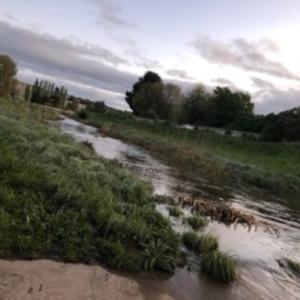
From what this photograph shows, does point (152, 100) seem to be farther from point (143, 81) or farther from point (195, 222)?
point (195, 222)

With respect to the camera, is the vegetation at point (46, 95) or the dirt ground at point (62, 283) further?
the vegetation at point (46, 95)

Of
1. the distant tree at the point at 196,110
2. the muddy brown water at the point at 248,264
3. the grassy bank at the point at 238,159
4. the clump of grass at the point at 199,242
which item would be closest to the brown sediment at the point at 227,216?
the muddy brown water at the point at 248,264

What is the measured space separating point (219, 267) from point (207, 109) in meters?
58.6

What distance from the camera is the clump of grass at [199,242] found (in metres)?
6.49

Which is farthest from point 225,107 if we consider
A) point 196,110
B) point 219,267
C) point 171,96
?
point 219,267

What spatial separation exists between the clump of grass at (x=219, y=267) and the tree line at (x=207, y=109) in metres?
38.0

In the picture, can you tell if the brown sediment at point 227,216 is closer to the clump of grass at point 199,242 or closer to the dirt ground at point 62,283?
the clump of grass at point 199,242

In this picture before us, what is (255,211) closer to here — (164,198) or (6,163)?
(164,198)

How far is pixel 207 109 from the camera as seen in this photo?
63.4 meters

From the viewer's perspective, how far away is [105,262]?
5.23m

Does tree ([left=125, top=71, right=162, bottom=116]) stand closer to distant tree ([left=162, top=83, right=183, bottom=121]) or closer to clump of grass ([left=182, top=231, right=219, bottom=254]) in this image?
distant tree ([left=162, top=83, right=183, bottom=121])

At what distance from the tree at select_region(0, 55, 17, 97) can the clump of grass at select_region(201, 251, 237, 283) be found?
35196 mm

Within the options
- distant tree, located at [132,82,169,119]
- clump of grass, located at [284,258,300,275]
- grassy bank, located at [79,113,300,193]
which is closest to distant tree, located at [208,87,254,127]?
distant tree, located at [132,82,169,119]

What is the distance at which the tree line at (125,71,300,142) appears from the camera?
43438 mm
